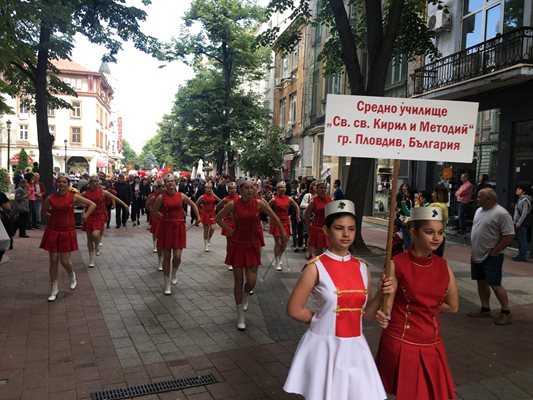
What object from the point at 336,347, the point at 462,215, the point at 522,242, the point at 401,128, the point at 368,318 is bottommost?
the point at 522,242

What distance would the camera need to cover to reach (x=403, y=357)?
9.70ft

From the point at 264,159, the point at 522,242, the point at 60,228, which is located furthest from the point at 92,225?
the point at 264,159

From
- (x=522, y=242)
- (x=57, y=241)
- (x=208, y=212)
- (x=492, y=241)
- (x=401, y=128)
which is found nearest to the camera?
(x=401, y=128)

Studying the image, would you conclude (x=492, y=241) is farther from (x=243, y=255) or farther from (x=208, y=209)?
(x=208, y=209)

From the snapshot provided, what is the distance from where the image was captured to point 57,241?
728cm

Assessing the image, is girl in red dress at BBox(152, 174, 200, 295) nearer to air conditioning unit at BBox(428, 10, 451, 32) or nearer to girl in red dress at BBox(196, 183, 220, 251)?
girl in red dress at BBox(196, 183, 220, 251)

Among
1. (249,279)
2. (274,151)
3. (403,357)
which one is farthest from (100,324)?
(274,151)

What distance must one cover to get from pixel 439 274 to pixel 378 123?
1149mm

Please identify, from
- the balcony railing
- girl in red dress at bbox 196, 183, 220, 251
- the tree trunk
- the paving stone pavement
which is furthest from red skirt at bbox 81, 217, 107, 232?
the balcony railing

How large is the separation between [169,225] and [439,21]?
13.4m

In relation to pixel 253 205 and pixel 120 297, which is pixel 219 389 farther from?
pixel 120 297

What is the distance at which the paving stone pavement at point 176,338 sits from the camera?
4.46 meters

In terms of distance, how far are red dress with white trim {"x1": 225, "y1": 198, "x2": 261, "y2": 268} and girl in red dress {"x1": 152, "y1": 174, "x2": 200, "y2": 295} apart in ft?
6.27

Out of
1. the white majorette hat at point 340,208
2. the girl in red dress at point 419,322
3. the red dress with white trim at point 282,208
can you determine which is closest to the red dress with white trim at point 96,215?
the red dress with white trim at point 282,208
